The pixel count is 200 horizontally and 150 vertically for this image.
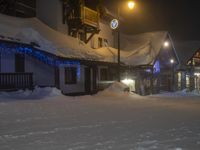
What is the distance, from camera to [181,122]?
10.7 metres

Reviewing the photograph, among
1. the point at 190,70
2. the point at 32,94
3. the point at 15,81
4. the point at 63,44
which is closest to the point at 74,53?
the point at 63,44

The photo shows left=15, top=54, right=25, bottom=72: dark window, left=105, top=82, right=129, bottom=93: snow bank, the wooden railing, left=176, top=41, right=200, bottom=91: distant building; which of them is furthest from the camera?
left=176, top=41, right=200, bottom=91: distant building

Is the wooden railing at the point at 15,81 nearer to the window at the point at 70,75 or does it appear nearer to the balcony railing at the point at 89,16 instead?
the window at the point at 70,75

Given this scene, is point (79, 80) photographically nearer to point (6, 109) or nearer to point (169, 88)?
point (6, 109)

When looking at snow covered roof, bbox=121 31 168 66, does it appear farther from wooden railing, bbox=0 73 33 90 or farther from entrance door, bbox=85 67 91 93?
wooden railing, bbox=0 73 33 90

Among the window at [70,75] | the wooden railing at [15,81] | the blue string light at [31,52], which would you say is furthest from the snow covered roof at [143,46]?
the wooden railing at [15,81]

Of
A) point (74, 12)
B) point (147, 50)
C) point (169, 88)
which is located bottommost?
point (169, 88)

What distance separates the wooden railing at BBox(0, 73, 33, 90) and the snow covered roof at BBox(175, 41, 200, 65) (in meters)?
32.3

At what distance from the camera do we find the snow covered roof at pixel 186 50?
4811 centimetres

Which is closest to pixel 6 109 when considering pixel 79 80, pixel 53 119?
pixel 53 119

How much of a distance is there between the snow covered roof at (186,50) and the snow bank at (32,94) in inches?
1281

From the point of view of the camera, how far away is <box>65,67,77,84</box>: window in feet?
80.8

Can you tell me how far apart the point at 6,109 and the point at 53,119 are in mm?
2844

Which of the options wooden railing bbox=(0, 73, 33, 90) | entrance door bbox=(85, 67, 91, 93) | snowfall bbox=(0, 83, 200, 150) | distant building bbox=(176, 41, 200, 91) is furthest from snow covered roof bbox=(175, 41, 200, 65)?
snowfall bbox=(0, 83, 200, 150)
